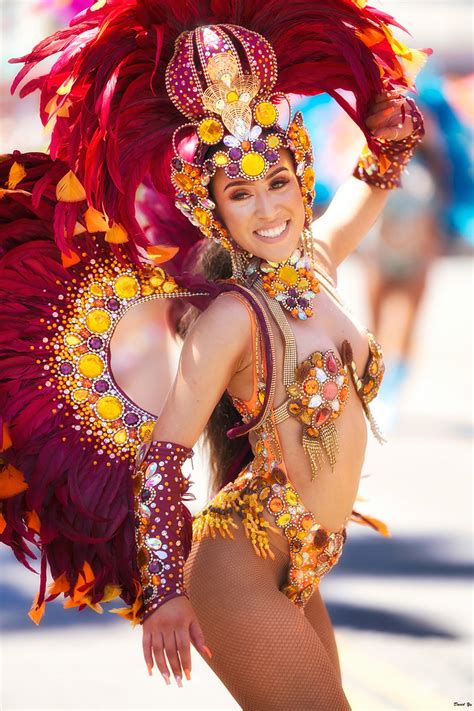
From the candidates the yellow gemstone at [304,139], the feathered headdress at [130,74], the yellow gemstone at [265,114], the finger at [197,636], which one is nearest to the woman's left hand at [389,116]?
the feathered headdress at [130,74]

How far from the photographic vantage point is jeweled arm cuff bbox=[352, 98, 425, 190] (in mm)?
3098

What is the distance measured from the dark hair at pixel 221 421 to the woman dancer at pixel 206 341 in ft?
0.47

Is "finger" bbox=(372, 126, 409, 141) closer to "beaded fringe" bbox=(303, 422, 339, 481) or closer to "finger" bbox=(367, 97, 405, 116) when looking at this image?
"finger" bbox=(367, 97, 405, 116)

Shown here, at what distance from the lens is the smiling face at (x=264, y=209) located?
2.61 m

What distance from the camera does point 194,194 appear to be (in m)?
2.66

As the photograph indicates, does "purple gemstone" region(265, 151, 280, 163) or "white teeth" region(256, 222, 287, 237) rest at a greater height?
"purple gemstone" region(265, 151, 280, 163)

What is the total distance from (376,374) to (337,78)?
0.74 metres

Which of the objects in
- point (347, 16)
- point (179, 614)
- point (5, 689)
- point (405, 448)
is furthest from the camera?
point (405, 448)

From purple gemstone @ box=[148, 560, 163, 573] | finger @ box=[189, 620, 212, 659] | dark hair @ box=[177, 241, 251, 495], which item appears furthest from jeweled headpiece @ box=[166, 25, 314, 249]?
finger @ box=[189, 620, 212, 659]

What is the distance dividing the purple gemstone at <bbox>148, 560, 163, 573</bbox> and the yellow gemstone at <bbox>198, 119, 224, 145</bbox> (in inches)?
36.4

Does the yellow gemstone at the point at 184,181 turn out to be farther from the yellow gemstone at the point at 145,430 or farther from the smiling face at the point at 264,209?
the yellow gemstone at the point at 145,430

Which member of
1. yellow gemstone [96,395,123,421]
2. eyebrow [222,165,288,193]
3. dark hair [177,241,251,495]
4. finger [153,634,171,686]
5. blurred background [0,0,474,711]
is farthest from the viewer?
blurred background [0,0,474,711]

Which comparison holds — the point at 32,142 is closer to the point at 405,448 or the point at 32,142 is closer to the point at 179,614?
the point at 405,448

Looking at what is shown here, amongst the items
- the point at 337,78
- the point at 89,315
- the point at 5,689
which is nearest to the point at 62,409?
the point at 89,315
